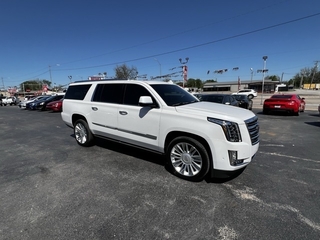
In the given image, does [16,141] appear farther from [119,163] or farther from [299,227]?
[299,227]

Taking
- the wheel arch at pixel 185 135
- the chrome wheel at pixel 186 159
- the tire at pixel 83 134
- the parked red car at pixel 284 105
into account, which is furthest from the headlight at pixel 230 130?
the parked red car at pixel 284 105

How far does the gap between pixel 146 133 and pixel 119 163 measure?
1090mm

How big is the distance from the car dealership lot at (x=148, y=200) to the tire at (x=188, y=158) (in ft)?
0.55

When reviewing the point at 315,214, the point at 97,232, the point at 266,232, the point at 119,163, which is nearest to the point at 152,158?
the point at 119,163

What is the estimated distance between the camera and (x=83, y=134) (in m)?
5.68

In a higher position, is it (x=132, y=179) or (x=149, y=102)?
(x=149, y=102)

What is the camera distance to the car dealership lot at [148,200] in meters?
2.33

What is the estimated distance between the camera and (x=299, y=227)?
2.37 metres

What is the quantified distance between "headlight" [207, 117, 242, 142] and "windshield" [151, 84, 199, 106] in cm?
112

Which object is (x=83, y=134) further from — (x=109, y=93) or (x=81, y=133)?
(x=109, y=93)

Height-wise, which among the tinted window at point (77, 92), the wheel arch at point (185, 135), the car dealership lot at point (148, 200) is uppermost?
the tinted window at point (77, 92)

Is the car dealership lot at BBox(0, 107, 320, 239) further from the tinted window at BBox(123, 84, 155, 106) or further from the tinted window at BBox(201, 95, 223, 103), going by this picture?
the tinted window at BBox(201, 95, 223, 103)

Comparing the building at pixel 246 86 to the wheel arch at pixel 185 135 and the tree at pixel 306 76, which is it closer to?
the tree at pixel 306 76

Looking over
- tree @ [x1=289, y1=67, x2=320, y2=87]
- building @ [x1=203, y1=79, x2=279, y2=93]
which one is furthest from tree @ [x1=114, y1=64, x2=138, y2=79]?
tree @ [x1=289, y1=67, x2=320, y2=87]
